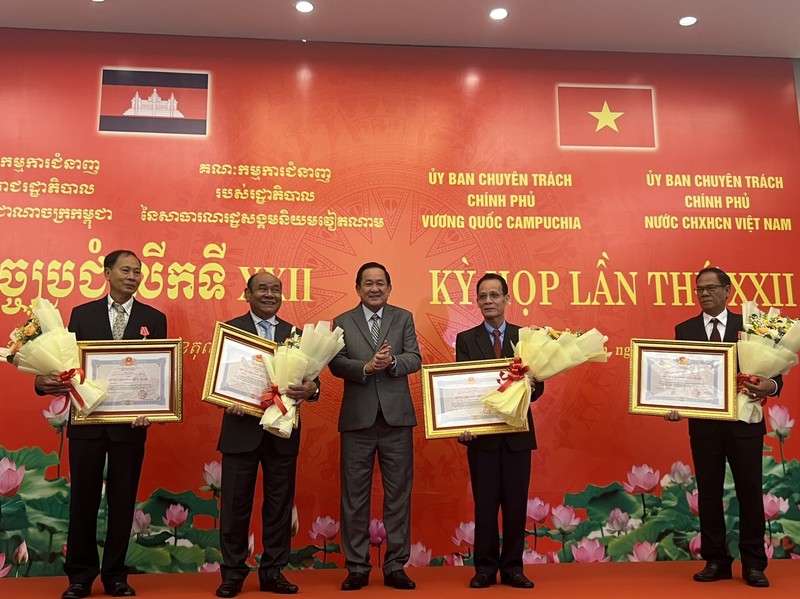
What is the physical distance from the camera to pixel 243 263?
4.27 m

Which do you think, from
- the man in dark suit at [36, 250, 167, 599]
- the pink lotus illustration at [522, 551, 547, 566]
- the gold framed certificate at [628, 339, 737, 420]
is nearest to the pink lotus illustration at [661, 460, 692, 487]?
the pink lotus illustration at [522, 551, 547, 566]

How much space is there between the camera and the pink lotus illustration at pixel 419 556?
4059 millimetres

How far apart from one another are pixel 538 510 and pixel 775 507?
1.49m

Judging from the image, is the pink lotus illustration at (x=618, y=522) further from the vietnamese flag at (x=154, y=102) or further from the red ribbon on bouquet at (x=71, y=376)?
the vietnamese flag at (x=154, y=102)

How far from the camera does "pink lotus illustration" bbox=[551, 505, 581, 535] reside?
414 cm

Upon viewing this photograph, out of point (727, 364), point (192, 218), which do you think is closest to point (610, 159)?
point (727, 364)

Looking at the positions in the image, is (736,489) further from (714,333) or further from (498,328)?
(498,328)

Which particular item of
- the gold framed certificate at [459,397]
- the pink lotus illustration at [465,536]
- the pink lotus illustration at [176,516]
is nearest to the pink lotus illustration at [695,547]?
the pink lotus illustration at [465,536]

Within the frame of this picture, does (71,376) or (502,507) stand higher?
(71,376)

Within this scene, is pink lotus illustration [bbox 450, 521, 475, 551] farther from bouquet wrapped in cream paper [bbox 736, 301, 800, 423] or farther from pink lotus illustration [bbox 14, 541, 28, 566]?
pink lotus illustration [bbox 14, 541, 28, 566]

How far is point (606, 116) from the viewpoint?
15.3ft

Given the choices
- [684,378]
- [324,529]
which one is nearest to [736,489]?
[684,378]

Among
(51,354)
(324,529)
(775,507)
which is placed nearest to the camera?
(51,354)

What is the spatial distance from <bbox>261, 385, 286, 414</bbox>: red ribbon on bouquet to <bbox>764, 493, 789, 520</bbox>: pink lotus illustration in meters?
3.11
